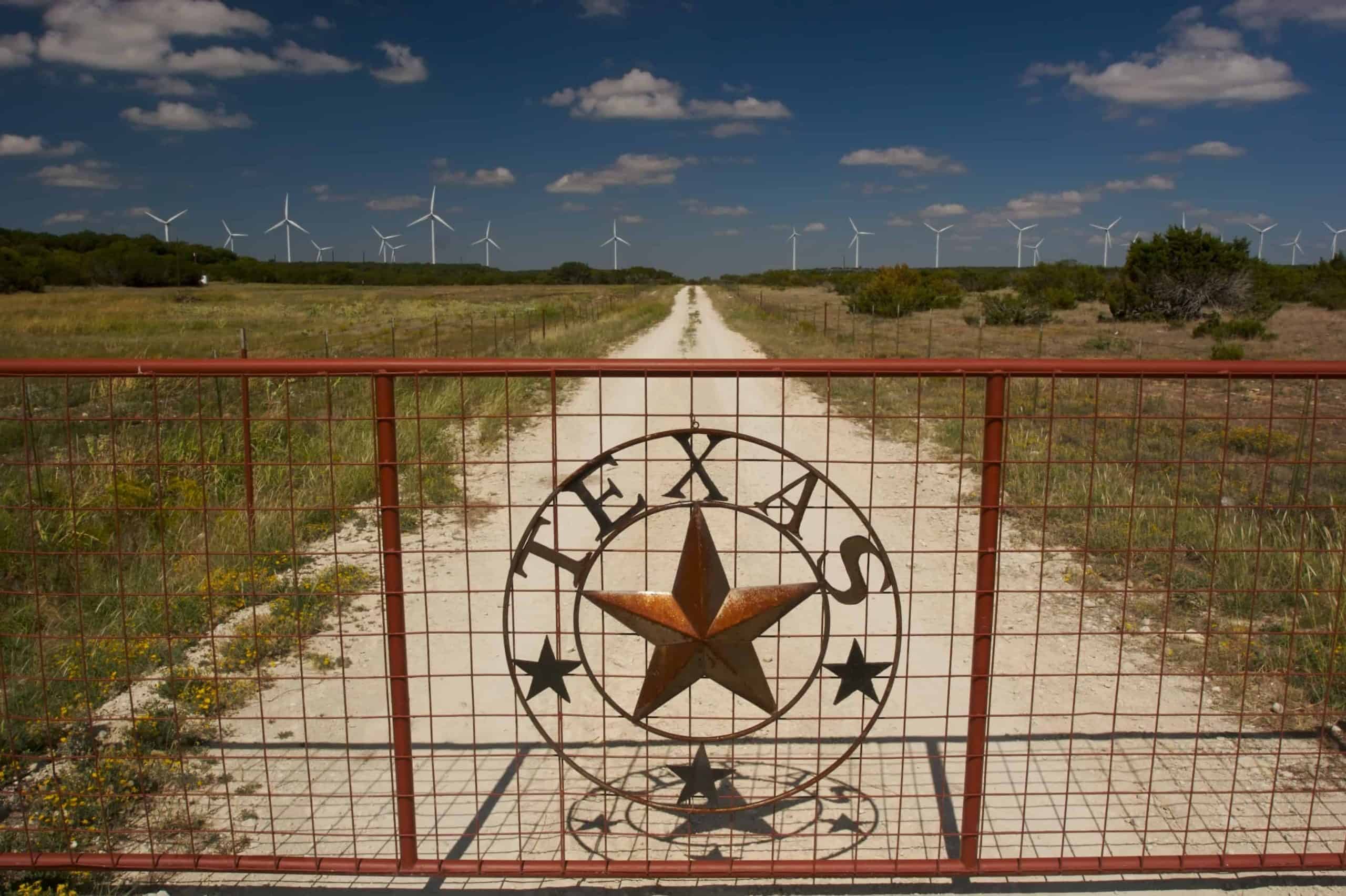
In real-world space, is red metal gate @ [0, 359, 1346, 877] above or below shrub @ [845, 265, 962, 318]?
below

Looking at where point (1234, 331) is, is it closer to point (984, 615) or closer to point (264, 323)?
point (984, 615)

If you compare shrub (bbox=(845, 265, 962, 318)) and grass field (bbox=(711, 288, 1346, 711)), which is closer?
grass field (bbox=(711, 288, 1346, 711))

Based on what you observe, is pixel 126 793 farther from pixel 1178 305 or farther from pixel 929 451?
pixel 1178 305

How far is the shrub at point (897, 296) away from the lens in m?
44.0

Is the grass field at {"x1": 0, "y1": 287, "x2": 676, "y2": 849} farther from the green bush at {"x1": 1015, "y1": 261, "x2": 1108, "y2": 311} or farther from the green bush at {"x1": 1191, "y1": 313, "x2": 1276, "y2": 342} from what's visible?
the green bush at {"x1": 1015, "y1": 261, "x2": 1108, "y2": 311}

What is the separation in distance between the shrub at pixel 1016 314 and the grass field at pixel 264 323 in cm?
1647

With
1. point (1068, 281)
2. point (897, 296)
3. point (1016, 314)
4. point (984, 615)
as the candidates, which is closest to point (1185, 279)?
point (1016, 314)

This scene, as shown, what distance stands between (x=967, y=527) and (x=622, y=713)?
5.67 meters

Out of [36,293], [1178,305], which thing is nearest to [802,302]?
[1178,305]

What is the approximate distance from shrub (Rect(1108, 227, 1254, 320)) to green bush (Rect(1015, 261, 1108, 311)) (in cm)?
1266

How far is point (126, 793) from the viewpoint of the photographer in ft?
13.1

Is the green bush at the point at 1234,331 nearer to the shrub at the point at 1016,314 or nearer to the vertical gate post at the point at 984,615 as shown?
the shrub at the point at 1016,314

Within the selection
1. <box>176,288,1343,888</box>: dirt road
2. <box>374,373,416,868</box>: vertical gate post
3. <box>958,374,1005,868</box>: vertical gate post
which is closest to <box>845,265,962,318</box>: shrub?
<box>176,288,1343,888</box>: dirt road

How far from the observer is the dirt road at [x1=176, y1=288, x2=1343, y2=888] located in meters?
3.82
